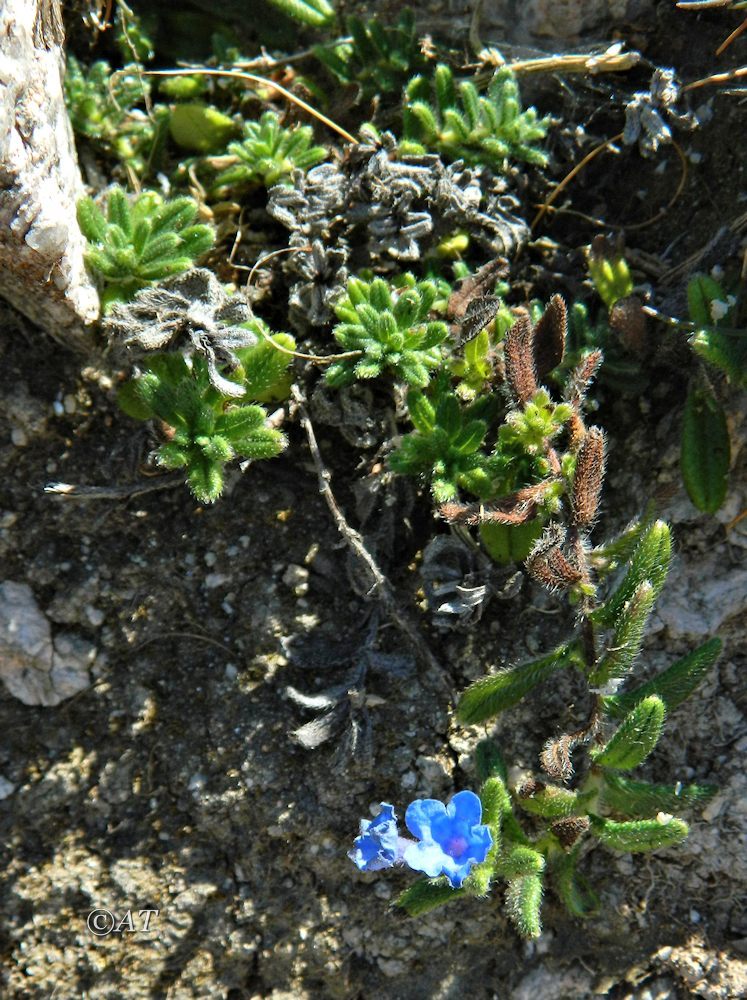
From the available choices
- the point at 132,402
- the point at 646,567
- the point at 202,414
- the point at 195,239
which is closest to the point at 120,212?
the point at 195,239

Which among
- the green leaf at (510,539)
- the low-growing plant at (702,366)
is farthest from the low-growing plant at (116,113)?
the green leaf at (510,539)

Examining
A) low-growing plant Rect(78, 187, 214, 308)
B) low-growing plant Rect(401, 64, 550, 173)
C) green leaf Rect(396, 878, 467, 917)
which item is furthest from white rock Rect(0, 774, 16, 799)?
low-growing plant Rect(401, 64, 550, 173)

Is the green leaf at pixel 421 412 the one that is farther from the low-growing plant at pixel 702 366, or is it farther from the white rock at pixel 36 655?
the white rock at pixel 36 655

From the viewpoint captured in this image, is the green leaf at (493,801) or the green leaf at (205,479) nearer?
the green leaf at (493,801)

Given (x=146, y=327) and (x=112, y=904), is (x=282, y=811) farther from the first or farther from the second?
(x=146, y=327)

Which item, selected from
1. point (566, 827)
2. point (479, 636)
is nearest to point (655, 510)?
point (479, 636)

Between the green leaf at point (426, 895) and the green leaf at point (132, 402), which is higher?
the green leaf at point (132, 402)

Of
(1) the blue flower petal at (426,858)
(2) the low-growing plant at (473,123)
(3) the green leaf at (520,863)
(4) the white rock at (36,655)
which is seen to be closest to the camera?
(1) the blue flower petal at (426,858)
